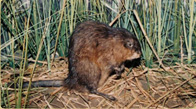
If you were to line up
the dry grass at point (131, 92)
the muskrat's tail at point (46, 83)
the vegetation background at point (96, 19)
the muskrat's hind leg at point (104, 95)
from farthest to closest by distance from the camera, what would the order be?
1. the vegetation background at point (96, 19)
2. the muskrat's tail at point (46, 83)
3. the muskrat's hind leg at point (104, 95)
4. the dry grass at point (131, 92)

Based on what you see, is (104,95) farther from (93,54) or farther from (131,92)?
(93,54)

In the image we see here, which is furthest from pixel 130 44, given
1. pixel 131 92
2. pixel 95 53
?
pixel 131 92

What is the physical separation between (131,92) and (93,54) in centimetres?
64

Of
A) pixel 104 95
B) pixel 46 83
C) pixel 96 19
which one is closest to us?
pixel 104 95

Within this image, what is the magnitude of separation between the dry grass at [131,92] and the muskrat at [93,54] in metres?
0.10

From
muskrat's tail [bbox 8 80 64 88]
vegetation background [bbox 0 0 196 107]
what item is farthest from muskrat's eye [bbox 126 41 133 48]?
muskrat's tail [bbox 8 80 64 88]

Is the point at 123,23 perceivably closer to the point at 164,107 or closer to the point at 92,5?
the point at 92,5

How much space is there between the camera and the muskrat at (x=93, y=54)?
2.91 meters

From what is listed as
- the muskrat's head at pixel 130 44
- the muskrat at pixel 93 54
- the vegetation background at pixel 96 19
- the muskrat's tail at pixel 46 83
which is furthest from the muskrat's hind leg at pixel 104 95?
the vegetation background at pixel 96 19

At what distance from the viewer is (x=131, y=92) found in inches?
115

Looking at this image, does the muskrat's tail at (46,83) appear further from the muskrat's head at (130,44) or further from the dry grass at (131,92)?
the muskrat's head at (130,44)

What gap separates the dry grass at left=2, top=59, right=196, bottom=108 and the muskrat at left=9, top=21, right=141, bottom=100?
0.10 m

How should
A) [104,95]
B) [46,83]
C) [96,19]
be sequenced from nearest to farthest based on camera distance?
[104,95], [46,83], [96,19]

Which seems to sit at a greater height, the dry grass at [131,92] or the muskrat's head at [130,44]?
the muskrat's head at [130,44]
